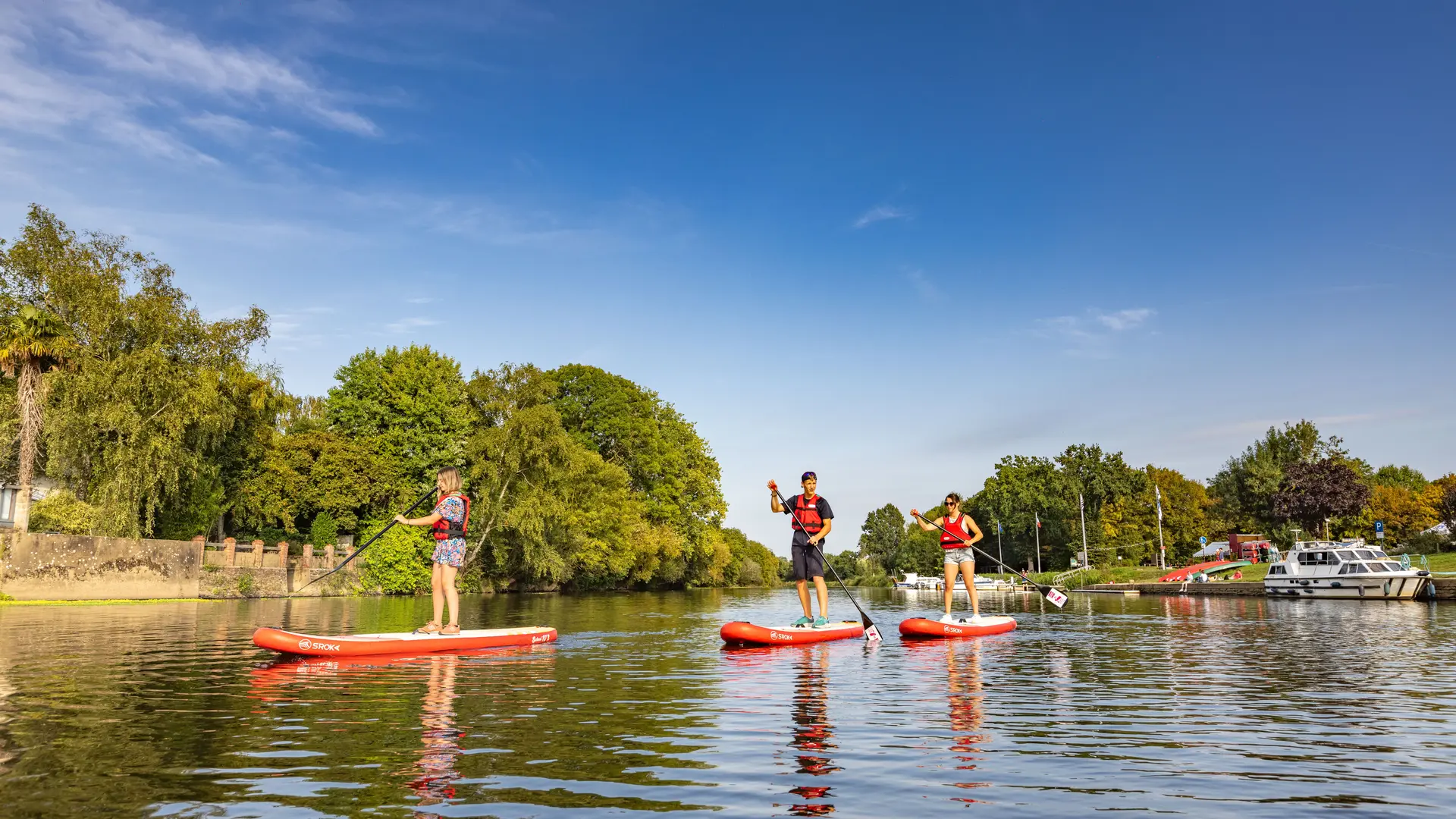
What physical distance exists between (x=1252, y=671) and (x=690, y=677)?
8.00 metres

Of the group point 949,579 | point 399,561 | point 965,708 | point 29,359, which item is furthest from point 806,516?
point 399,561

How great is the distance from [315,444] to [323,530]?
18.2ft

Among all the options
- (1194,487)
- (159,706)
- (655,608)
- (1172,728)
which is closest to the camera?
(1172,728)

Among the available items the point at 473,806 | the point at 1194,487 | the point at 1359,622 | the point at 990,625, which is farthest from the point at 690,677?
the point at 1194,487

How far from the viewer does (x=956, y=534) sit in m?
18.9

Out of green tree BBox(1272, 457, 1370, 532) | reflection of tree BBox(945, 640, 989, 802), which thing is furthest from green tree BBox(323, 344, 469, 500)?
green tree BBox(1272, 457, 1370, 532)

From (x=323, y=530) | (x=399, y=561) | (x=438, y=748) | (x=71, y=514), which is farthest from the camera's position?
(x=323, y=530)

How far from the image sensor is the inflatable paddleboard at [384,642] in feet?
45.5

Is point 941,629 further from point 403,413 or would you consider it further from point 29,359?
point 403,413

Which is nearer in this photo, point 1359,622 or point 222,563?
point 1359,622

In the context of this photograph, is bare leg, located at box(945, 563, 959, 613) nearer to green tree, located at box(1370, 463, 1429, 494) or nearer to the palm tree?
the palm tree

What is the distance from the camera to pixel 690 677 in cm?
1218

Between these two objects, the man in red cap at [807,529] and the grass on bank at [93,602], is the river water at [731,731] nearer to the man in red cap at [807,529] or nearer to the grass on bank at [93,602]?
the man in red cap at [807,529]

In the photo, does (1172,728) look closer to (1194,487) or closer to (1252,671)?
(1252,671)
